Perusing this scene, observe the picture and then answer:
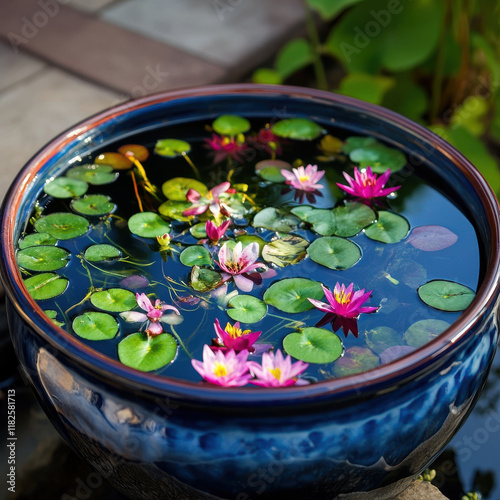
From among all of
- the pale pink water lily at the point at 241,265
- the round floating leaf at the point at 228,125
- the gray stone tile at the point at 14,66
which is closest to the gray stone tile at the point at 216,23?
the gray stone tile at the point at 14,66

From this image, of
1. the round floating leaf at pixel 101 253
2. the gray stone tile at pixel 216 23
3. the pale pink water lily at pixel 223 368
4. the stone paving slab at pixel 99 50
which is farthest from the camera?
the gray stone tile at pixel 216 23

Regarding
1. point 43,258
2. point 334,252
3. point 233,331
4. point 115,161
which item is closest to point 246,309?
point 233,331

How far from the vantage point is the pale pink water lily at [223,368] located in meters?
0.72

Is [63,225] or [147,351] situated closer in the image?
[147,351]

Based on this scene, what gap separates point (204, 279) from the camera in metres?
0.89

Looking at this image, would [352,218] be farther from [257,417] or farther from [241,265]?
[257,417]

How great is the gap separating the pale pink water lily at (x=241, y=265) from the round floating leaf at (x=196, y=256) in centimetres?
3

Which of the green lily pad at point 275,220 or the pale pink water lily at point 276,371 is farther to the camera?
the green lily pad at point 275,220

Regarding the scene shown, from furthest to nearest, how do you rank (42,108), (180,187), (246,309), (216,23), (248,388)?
(216,23)
(42,108)
(180,187)
(246,309)
(248,388)

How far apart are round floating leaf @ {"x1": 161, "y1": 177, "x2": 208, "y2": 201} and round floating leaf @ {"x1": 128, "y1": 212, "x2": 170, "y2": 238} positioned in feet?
0.18

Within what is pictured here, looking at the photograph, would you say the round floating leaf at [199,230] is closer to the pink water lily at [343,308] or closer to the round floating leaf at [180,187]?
the round floating leaf at [180,187]

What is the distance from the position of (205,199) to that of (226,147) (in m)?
0.15

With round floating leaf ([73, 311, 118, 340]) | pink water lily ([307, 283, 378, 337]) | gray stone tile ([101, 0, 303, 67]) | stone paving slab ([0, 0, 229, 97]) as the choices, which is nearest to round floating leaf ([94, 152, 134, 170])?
round floating leaf ([73, 311, 118, 340])

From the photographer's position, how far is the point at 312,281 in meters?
0.88
